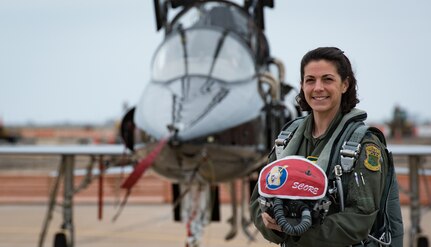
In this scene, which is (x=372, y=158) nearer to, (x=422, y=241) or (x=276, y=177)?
(x=276, y=177)

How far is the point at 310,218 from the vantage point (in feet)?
6.30

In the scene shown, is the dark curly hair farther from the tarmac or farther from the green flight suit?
the tarmac

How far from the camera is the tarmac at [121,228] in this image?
1073 centimetres

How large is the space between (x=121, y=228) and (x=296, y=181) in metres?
11.2

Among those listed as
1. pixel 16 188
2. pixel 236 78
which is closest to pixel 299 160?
pixel 236 78

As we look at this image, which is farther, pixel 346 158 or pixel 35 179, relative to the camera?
pixel 35 179

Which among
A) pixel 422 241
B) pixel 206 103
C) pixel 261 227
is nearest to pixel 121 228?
pixel 422 241

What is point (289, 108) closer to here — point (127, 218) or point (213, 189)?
point (213, 189)

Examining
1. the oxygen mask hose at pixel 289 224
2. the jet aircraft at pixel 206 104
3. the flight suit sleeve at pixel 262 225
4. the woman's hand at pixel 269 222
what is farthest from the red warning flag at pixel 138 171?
the oxygen mask hose at pixel 289 224

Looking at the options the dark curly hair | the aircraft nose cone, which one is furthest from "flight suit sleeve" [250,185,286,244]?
the aircraft nose cone

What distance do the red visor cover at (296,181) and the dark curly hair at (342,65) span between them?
38cm

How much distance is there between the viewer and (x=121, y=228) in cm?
1269

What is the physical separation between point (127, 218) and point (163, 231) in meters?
2.36

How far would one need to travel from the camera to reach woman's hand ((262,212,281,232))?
1991 millimetres
